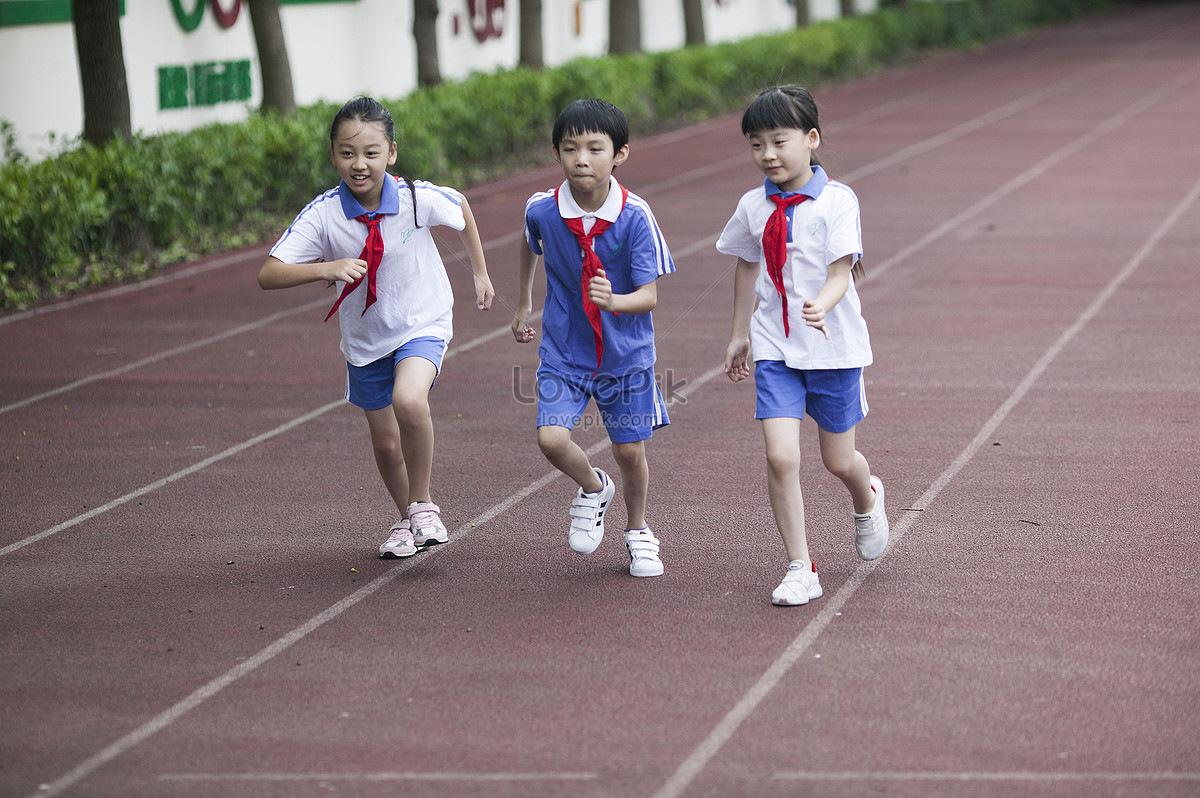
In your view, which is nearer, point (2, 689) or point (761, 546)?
point (2, 689)

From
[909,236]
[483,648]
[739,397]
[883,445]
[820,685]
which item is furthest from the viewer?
[909,236]

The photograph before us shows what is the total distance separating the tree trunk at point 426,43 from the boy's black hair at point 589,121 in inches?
577

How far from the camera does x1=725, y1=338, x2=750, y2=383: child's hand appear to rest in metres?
4.95

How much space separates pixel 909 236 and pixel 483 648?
9419mm

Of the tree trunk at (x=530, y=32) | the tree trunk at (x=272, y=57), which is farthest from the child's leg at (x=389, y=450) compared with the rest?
the tree trunk at (x=530, y=32)

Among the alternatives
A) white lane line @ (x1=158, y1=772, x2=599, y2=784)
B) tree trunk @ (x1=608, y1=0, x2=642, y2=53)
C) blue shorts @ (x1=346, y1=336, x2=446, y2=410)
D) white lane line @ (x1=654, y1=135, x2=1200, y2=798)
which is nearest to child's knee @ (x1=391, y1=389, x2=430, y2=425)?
blue shorts @ (x1=346, y1=336, x2=446, y2=410)

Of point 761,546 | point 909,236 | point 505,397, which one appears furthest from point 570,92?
point 761,546

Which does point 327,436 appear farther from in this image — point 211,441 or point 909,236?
point 909,236

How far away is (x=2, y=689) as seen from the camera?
14.4 feet

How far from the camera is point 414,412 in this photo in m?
5.20

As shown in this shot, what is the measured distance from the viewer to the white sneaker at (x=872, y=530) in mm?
5160

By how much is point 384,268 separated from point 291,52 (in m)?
13.6

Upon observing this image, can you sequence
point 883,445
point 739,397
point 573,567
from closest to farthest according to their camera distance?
point 573,567 → point 883,445 → point 739,397

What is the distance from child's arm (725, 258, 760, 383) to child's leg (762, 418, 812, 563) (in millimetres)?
226
